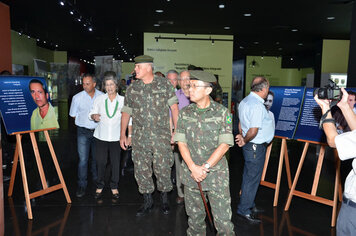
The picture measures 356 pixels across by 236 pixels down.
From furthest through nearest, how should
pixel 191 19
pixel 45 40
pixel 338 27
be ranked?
pixel 45 40, pixel 338 27, pixel 191 19

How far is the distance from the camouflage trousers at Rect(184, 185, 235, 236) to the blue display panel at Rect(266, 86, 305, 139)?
191cm

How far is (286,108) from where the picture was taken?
13.1 feet

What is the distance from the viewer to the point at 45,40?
16.1 meters

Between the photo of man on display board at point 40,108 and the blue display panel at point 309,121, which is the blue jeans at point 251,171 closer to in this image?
the blue display panel at point 309,121

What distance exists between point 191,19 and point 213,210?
842 cm

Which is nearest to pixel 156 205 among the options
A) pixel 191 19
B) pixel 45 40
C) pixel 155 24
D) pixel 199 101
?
pixel 199 101

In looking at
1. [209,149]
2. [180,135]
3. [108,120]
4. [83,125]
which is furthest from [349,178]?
[83,125]

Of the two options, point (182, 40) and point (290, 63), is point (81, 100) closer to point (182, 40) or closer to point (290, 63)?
point (182, 40)

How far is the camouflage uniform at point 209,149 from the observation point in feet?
7.61

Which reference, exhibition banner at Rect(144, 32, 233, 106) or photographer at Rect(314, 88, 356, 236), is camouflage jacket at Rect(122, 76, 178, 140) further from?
exhibition banner at Rect(144, 32, 233, 106)

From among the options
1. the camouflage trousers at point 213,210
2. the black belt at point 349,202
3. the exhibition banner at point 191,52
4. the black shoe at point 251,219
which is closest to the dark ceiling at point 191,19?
the exhibition banner at point 191,52

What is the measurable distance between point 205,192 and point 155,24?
361 inches

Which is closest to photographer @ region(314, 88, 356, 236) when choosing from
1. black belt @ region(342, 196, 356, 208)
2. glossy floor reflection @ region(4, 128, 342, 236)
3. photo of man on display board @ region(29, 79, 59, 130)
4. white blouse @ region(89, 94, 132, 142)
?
black belt @ region(342, 196, 356, 208)

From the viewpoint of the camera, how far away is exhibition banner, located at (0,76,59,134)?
3.35 meters
